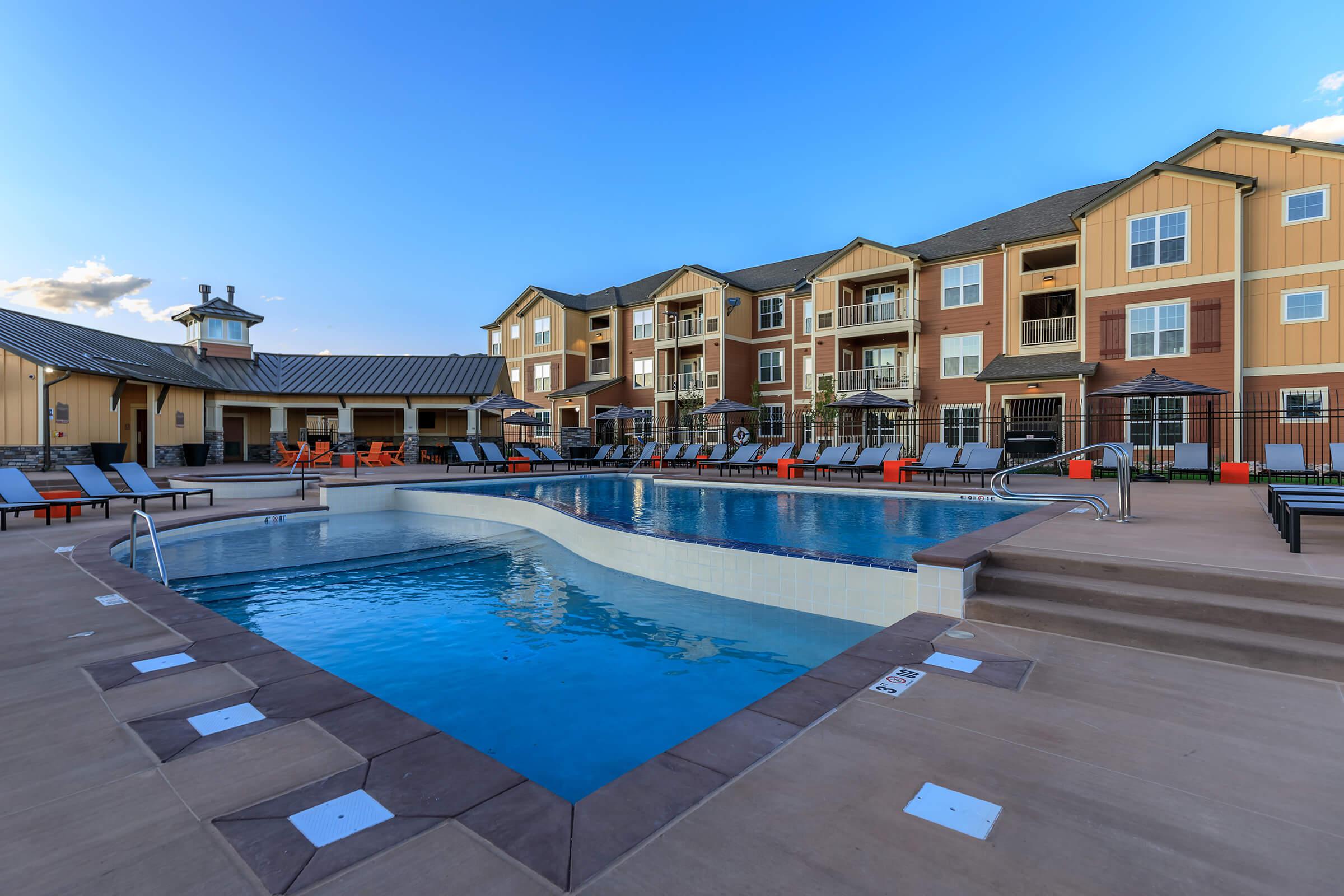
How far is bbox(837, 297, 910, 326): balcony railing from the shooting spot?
22266 mm

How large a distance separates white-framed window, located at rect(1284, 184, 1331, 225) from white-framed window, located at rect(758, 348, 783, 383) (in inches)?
625

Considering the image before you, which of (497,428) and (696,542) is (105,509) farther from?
(497,428)

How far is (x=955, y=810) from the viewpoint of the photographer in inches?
74.2

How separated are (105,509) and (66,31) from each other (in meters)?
11.3

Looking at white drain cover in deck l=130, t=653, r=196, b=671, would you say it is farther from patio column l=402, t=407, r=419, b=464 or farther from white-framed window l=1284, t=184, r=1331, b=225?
white-framed window l=1284, t=184, r=1331, b=225

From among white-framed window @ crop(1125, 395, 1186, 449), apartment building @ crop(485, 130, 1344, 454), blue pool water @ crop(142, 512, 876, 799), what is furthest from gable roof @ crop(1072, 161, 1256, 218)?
blue pool water @ crop(142, 512, 876, 799)

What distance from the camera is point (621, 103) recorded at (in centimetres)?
2144

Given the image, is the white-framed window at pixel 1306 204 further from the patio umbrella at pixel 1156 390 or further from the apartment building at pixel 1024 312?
the patio umbrella at pixel 1156 390

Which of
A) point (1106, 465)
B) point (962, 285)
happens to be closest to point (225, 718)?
point (1106, 465)

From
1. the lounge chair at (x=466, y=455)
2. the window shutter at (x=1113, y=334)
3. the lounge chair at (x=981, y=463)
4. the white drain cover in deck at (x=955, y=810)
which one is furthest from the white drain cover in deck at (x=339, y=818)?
the window shutter at (x=1113, y=334)

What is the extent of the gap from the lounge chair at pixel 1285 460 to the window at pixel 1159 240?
8.09 m

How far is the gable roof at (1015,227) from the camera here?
782 inches

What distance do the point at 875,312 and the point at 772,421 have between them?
6023mm

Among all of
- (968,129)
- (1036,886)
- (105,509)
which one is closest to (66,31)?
(105,509)
